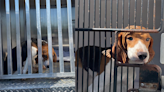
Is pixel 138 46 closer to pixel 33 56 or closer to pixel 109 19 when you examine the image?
pixel 109 19

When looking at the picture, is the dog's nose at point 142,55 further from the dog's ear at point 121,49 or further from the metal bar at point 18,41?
the metal bar at point 18,41

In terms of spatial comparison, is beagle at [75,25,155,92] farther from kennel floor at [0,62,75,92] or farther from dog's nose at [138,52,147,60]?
kennel floor at [0,62,75,92]

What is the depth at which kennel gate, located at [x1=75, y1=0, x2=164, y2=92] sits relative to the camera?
5.37 feet

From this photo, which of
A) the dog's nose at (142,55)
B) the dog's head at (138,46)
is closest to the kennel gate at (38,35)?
the dog's head at (138,46)

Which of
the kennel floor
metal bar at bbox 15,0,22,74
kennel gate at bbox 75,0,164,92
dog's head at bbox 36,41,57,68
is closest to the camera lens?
kennel gate at bbox 75,0,164,92

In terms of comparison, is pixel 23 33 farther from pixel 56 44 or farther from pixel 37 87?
pixel 37 87

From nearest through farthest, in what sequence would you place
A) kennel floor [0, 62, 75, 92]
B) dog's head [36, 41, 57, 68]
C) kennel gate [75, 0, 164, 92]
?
kennel gate [75, 0, 164, 92] → kennel floor [0, 62, 75, 92] → dog's head [36, 41, 57, 68]

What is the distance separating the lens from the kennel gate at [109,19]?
64.4 inches

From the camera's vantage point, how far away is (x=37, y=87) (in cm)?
204

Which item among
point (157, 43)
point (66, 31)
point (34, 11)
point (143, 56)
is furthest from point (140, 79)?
point (34, 11)

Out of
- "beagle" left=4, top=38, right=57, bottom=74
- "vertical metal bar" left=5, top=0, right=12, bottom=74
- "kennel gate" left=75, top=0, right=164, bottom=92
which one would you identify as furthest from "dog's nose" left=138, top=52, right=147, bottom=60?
"vertical metal bar" left=5, top=0, right=12, bottom=74

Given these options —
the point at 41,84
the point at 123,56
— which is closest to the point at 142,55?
the point at 123,56

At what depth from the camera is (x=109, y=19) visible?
67.2 inches

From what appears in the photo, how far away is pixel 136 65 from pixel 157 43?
1.29 feet
